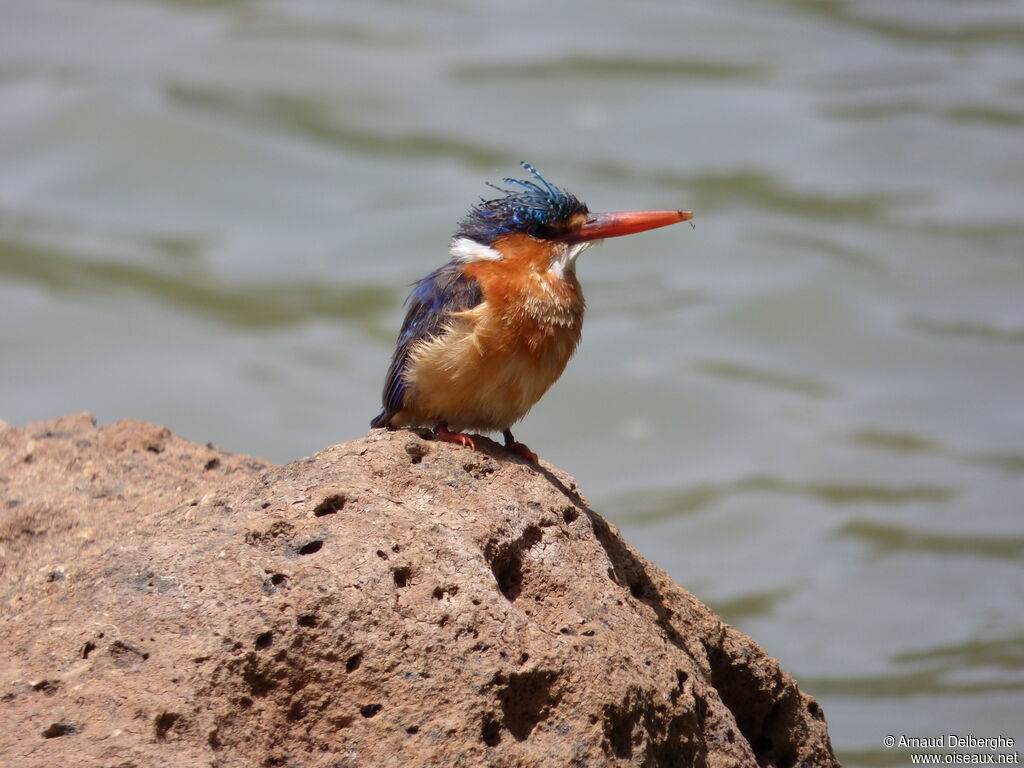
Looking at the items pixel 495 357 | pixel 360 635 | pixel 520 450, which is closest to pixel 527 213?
pixel 495 357

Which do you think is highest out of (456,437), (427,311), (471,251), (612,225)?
(612,225)

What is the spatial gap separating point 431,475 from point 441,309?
3.18 feet

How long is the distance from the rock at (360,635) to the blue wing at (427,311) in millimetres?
706

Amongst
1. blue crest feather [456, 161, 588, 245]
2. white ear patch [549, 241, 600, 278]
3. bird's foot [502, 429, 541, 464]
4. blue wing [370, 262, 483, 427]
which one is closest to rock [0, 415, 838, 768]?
bird's foot [502, 429, 541, 464]

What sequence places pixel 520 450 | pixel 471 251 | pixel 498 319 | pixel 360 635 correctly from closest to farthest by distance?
pixel 360 635 < pixel 520 450 < pixel 498 319 < pixel 471 251

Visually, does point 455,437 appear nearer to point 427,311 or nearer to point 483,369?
point 483,369

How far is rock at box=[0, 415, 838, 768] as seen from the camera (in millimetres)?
3754

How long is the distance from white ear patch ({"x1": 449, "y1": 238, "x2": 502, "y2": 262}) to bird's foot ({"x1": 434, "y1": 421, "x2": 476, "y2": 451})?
2.56 ft

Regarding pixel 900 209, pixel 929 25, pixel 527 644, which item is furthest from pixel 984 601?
pixel 929 25

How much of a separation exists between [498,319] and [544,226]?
63 cm

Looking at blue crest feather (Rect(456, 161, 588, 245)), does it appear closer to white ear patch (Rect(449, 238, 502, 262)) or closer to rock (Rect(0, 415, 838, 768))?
white ear patch (Rect(449, 238, 502, 262))

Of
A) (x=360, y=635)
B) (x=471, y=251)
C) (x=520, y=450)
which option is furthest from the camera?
(x=471, y=251)

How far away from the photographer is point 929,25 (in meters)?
21.3

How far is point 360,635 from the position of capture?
3.91 meters
